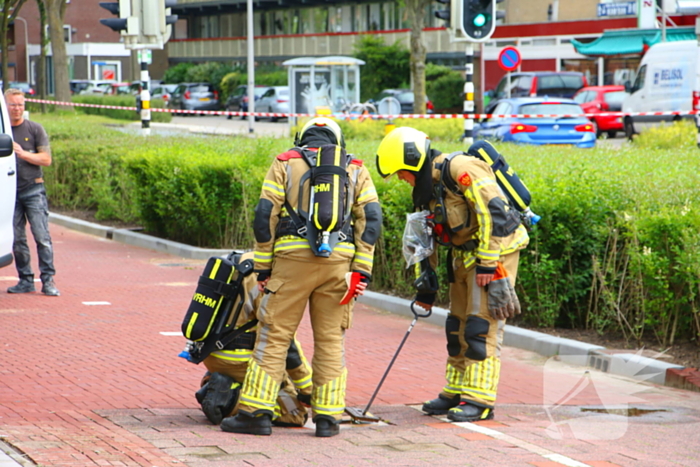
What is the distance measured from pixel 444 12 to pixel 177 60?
205 ft

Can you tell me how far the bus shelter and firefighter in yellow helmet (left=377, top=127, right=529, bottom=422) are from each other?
1084 inches

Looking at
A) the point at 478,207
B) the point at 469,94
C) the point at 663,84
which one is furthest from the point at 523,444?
the point at 663,84

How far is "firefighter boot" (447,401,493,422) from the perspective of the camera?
5832mm

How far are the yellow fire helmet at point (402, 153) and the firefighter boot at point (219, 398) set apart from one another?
4.90 feet

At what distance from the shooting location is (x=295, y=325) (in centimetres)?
549

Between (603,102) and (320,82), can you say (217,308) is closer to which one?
(320,82)

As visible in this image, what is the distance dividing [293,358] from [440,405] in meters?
0.98

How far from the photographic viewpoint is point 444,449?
5.22 meters

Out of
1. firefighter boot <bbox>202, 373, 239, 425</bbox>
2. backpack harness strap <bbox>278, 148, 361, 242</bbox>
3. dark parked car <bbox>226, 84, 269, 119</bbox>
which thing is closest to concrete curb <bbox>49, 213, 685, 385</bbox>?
backpack harness strap <bbox>278, 148, 361, 242</bbox>

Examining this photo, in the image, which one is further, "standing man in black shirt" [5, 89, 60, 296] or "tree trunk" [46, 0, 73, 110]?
"tree trunk" [46, 0, 73, 110]

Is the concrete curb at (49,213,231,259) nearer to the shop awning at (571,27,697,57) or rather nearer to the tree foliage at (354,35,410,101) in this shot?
the shop awning at (571,27,697,57)

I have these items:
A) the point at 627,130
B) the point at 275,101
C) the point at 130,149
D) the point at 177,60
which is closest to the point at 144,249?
the point at 130,149

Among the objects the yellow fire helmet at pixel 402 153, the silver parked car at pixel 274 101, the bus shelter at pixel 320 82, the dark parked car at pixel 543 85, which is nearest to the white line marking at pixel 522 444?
the yellow fire helmet at pixel 402 153

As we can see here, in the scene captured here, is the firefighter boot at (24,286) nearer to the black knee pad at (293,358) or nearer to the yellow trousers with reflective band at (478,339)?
the black knee pad at (293,358)
